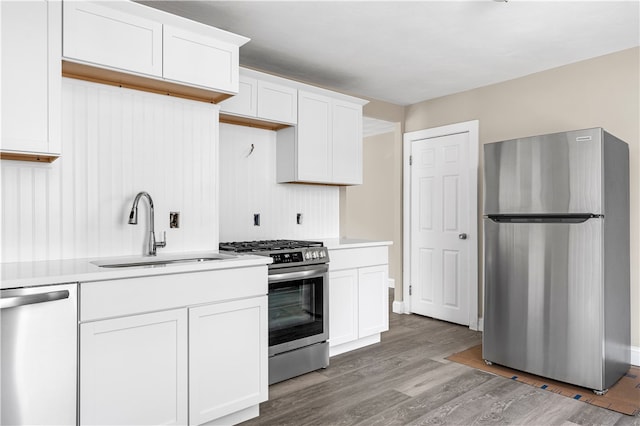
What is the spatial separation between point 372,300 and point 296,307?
0.96 m

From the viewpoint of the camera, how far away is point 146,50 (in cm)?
230

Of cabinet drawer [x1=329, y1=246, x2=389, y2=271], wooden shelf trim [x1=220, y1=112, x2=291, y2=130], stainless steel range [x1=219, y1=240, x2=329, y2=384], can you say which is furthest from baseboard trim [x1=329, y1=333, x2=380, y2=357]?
wooden shelf trim [x1=220, y1=112, x2=291, y2=130]

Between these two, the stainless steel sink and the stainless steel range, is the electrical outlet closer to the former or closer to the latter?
the stainless steel sink

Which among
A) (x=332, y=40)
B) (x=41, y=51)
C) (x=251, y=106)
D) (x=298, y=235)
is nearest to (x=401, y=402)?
(x=298, y=235)

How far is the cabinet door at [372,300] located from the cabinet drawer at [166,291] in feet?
4.58

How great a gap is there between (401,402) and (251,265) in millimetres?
1319

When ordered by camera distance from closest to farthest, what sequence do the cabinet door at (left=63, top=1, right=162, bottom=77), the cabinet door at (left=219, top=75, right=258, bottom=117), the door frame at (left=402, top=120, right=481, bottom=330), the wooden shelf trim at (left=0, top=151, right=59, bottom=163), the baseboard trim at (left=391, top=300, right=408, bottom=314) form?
the wooden shelf trim at (left=0, top=151, right=59, bottom=163) → the cabinet door at (left=63, top=1, right=162, bottom=77) → the cabinet door at (left=219, top=75, right=258, bottom=117) → the door frame at (left=402, top=120, right=481, bottom=330) → the baseboard trim at (left=391, top=300, right=408, bottom=314)

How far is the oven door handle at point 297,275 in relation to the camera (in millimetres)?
2799

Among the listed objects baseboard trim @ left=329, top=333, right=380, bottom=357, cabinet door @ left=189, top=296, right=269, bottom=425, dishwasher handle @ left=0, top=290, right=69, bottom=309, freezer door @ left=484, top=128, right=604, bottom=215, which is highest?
freezer door @ left=484, top=128, right=604, bottom=215

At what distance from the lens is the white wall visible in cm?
335

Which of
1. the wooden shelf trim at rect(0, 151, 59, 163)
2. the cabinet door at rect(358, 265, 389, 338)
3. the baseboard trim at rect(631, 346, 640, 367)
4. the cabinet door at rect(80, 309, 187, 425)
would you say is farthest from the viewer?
the cabinet door at rect(358, 265, 389, 338)

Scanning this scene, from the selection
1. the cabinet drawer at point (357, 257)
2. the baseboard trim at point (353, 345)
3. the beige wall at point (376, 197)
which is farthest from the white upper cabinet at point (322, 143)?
the beige wall at point (376, 197)

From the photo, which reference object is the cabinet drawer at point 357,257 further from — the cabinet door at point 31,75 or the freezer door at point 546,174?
the cabinet door at point 31,75

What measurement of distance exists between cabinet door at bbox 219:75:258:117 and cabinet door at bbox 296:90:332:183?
17.4 inches
